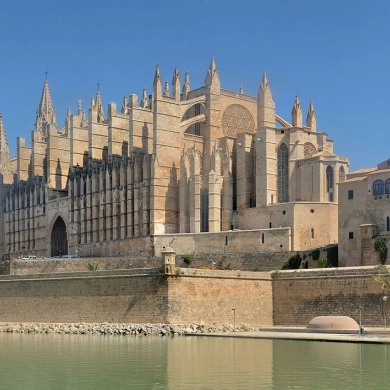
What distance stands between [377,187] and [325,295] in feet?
21.7

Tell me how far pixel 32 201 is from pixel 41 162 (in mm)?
3237

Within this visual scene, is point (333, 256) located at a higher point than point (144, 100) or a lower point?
lower

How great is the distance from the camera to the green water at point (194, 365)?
20.5 m

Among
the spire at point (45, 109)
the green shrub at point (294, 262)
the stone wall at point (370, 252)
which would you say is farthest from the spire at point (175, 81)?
the spire at point (45, 109)

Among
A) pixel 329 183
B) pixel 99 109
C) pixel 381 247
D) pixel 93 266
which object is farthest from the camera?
pixel 99 109

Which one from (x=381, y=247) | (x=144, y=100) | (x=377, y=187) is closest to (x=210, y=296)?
(x=381, y=247)

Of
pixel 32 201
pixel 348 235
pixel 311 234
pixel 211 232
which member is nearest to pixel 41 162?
pixel 32 201

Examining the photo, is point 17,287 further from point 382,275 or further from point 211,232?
point 382,275

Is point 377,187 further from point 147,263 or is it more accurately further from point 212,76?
point 212,76

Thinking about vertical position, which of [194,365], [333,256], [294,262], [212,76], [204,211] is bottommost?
[194,365]

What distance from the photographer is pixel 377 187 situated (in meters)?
39.0

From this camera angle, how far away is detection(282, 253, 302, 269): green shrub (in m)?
41.4

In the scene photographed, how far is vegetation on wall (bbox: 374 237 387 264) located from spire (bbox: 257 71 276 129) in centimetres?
1711

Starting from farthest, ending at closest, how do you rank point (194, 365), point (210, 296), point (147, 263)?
1. point (147, 263)
2. point (210, 296)
3. point (194, 365)
